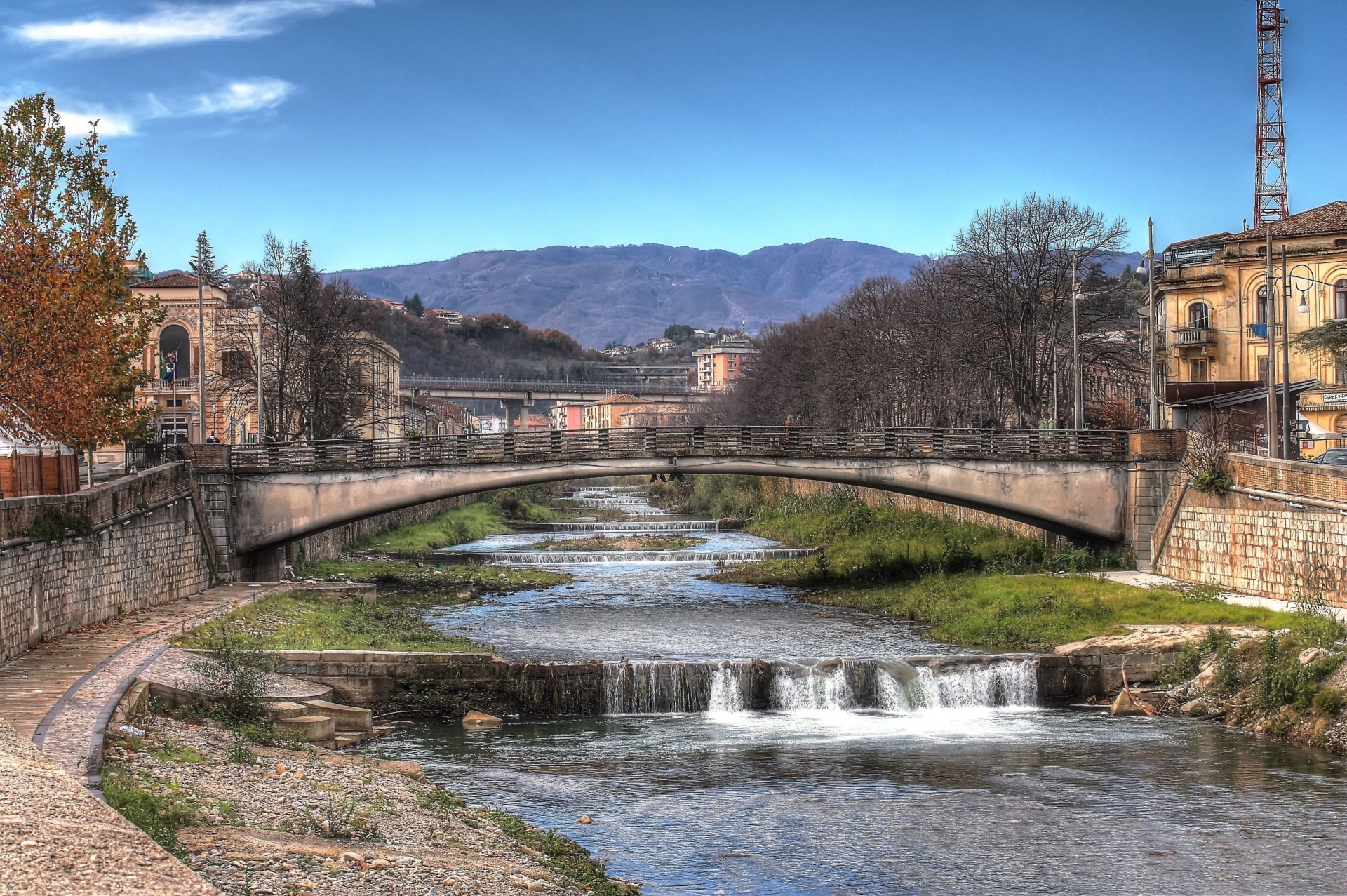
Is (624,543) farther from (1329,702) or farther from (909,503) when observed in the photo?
(1329,702)

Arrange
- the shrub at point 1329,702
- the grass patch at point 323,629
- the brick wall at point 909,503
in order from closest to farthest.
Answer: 1. the shrub at point 1329,702
2. the grass patch at point 323,629
3. the brick wall at point 909,503

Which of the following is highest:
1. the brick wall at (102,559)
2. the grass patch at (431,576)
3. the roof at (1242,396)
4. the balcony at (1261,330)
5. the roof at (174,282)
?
the roof at (174,282)

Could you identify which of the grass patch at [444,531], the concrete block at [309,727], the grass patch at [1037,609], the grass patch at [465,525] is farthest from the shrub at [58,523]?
the grass patch at [444,531]

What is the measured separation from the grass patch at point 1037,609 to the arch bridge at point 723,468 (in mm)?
3688

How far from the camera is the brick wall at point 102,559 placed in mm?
25203

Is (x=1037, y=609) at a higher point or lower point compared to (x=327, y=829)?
lower

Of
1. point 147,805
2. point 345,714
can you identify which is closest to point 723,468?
point 345,714

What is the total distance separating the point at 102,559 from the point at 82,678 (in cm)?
945

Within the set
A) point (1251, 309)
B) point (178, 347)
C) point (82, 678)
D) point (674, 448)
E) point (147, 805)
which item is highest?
point (1251, 309)

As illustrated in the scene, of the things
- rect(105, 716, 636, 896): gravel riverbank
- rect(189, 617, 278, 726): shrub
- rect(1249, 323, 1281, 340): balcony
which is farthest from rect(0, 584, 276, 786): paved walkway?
rect(1249, 323, 1281, 340): balcony

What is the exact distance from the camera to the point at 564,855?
17.0 meters

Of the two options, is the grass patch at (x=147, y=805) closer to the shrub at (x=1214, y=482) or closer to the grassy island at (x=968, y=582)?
the grassy island at (x=968, y=582)

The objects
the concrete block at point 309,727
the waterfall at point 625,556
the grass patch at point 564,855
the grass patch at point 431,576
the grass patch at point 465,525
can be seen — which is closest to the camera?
the grass patch at point 564,855

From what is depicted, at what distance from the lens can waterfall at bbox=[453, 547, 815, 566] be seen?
58.4 metres
